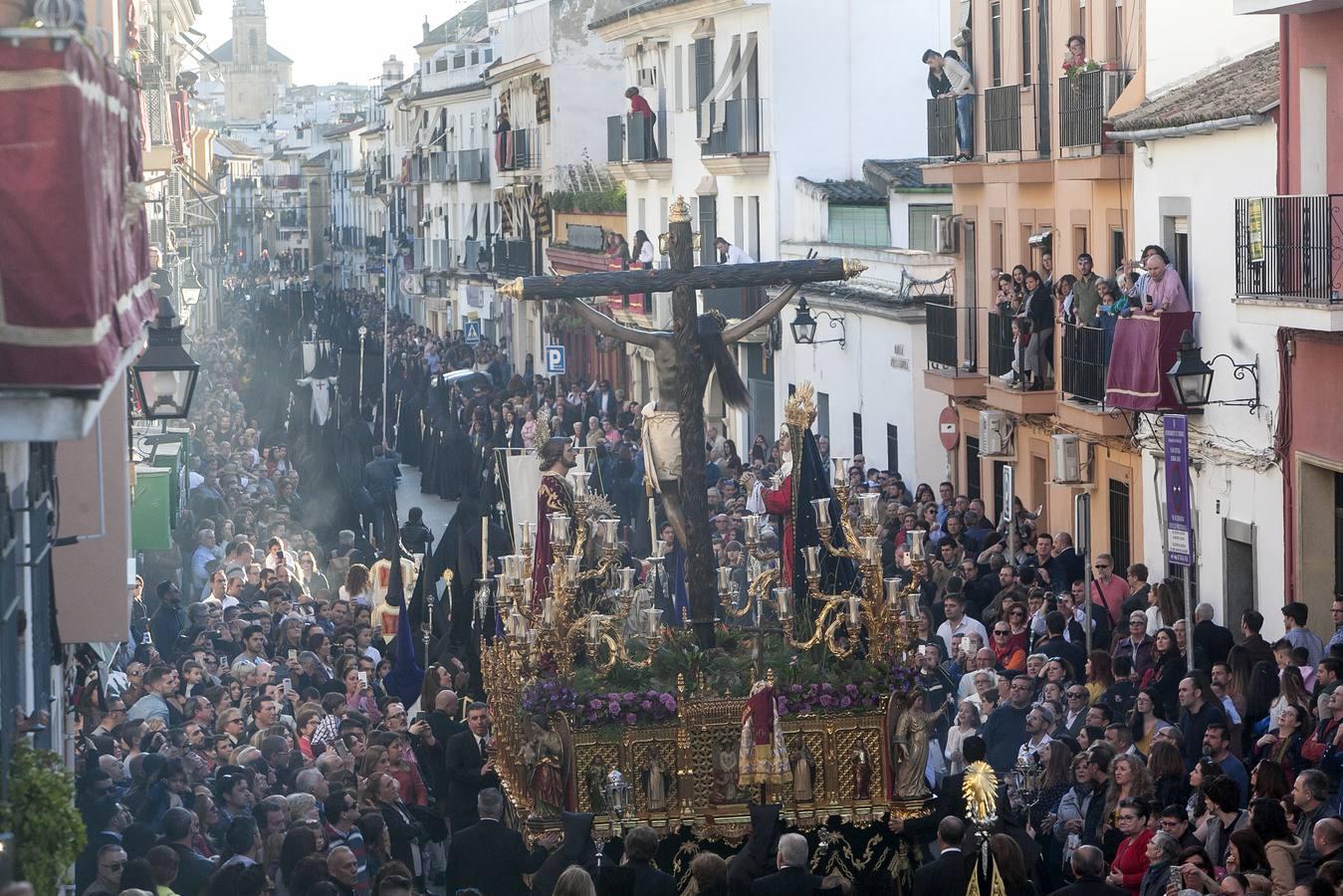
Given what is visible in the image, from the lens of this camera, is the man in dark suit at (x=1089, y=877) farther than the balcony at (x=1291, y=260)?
No

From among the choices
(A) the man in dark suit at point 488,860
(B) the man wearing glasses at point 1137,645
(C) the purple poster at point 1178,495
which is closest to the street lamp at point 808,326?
(B) the man wearing glasses at point 1137,645

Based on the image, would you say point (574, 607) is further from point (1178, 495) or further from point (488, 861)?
point (1178, 495)

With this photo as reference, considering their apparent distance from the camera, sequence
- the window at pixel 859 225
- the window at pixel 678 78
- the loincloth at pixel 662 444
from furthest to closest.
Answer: the window at pixel 678 78 → the window at pixel 859 225 → the loincloth at pixel 662 444

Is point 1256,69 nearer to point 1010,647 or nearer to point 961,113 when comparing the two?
point 1010,647

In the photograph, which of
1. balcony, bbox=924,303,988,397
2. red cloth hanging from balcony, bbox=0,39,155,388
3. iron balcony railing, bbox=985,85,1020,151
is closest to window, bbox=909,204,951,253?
balcony, bbox=924,303,988,397

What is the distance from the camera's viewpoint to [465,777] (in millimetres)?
13039

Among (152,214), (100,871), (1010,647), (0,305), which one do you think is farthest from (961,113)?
(0,305)

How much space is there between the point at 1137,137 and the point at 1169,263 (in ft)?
4.53

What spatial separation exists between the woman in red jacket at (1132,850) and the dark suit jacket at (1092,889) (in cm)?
100

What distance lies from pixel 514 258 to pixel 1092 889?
158 ft

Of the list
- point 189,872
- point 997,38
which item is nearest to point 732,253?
point 997,38

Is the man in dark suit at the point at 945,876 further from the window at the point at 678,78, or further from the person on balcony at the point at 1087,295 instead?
the window at the point at 678,78

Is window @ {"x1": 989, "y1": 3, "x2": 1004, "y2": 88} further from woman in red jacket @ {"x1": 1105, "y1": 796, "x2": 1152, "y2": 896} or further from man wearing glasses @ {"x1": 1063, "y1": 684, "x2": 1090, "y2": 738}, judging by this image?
woman in red jacket @ {"x1": 1105, "y1": 796, "x2": 1152, "y2": 896}

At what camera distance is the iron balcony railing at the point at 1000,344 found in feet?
77.5
